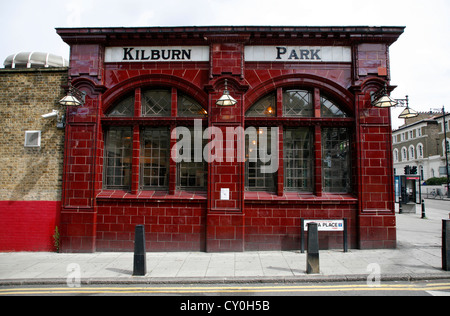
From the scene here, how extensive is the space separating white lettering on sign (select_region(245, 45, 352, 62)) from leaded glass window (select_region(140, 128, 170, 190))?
12.6ft

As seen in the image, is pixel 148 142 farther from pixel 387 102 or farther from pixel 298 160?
pixel 387 102

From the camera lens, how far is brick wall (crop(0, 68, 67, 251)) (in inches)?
339

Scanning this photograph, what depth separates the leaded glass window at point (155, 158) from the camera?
29.3 ft

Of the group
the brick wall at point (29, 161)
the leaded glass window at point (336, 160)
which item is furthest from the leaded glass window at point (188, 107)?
the leaded glass window at point (336, 160)

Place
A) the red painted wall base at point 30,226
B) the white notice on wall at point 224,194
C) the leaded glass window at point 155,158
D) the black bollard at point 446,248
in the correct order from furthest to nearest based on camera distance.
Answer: the leaded glass window at point 155,158 < the red painted wall base at point 30,226 < the white notice on wall at point 224,194 < the black bollard at point 446,248

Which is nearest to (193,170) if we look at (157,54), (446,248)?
(157,54)

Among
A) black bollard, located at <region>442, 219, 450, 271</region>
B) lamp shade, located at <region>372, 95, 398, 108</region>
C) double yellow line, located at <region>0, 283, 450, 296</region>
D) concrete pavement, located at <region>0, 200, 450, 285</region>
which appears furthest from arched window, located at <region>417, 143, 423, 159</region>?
double yellow line, located at <region>0, 283, 450, 296</region>

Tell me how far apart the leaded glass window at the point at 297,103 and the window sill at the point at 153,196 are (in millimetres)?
3911

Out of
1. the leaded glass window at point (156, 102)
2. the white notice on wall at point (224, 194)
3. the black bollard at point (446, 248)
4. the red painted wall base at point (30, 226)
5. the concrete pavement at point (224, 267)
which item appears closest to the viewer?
the concrete pavement at point (224, 267)

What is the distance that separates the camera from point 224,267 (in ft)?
21.9

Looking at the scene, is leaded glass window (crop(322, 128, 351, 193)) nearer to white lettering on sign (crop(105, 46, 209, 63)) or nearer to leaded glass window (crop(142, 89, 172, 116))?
white lettering on sign (crop(105, 46, 209, 63))

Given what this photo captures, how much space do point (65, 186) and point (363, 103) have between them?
31.9ft

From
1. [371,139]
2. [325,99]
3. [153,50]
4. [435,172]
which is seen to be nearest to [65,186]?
[153,50]

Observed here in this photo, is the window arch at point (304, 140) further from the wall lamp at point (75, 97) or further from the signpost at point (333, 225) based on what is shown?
the wall lamp at point (75, 97)
